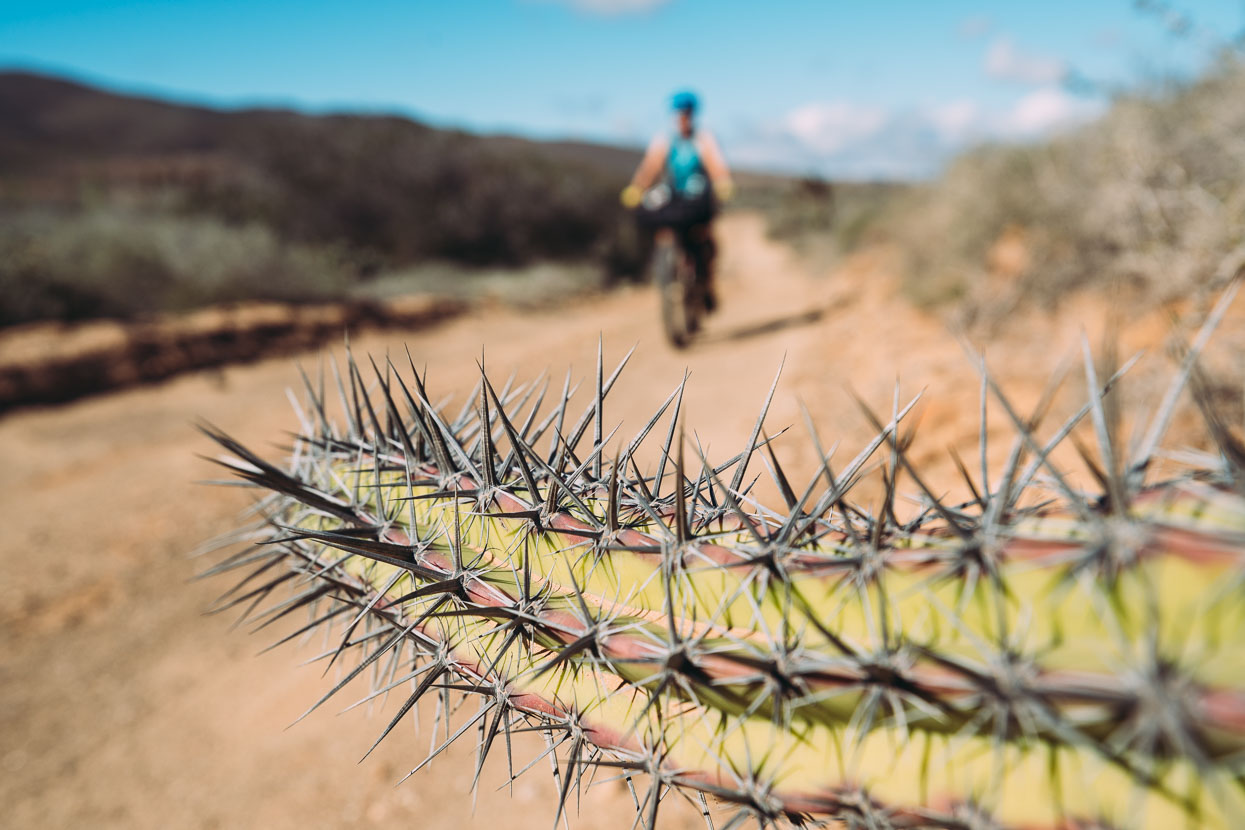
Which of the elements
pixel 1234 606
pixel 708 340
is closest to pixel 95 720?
pixel 1234 606

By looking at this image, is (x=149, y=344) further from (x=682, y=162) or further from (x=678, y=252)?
(x=682, y=162)

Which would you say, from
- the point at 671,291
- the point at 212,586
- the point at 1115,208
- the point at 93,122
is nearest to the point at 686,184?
the point at 671,291

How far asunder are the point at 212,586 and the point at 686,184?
17.7 feet

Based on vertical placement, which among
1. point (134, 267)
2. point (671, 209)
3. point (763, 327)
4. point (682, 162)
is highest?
point (682, 162)

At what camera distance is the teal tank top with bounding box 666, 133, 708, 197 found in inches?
267

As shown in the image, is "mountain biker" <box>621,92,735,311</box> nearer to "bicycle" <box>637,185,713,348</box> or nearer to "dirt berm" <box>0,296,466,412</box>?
"bicycle" <box>637,185,713,348</box>

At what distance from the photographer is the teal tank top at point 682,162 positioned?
267 inches

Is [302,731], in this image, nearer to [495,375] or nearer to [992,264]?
[495,375]

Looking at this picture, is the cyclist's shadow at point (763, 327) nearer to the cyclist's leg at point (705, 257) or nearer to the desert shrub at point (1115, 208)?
the cyclist's leg at point (705, 257)

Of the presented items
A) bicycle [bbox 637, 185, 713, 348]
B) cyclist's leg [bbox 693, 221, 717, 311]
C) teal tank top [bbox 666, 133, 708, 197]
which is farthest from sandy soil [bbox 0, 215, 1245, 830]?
teal tank top [bbox 666, 133, 708, 197]

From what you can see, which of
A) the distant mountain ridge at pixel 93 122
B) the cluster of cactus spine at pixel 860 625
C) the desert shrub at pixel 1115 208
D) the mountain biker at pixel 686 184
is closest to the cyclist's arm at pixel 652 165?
the mountain biker at pixel 686 184

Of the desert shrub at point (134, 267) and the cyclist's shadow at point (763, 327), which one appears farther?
the cyclist's shadow at point (763, 327)

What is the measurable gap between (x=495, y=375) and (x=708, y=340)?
245 cm

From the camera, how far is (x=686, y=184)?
6762mm
